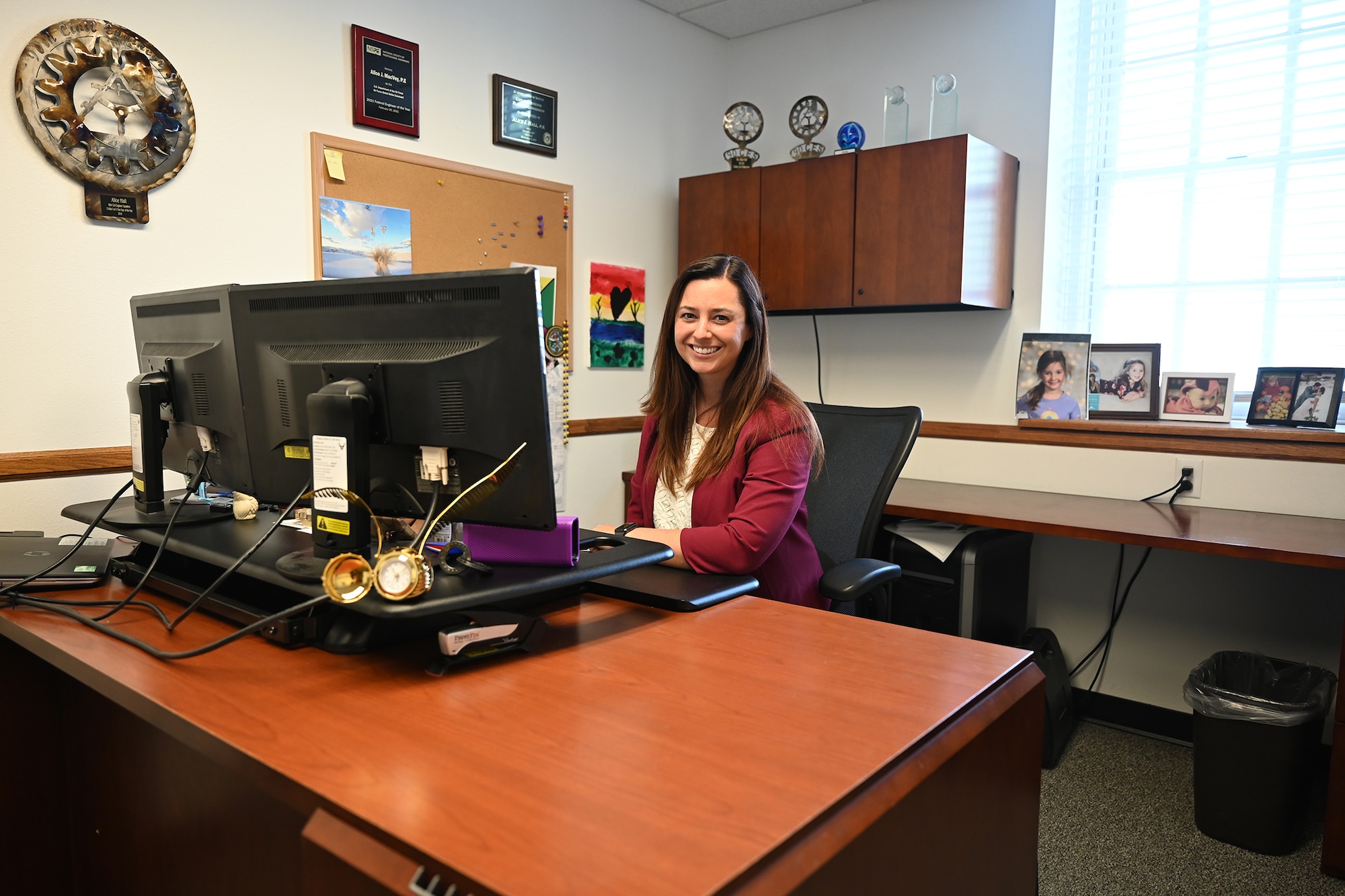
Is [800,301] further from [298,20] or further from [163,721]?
[163,721]

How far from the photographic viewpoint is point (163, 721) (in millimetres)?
995

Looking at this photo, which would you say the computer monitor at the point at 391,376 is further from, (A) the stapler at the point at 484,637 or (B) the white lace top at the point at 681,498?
(B) the white lace top at the point at 681,498

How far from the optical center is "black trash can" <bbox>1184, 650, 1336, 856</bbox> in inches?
83.5

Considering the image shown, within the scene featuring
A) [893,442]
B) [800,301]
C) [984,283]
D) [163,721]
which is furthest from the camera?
[800,301]

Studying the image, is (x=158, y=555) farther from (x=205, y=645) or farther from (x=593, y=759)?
(x=593, y=759)

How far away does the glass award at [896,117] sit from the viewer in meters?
3.19

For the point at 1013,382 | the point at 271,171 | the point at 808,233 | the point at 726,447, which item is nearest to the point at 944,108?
the point at 808,233

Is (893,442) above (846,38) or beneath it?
beneath

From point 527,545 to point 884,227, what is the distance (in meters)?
2.16

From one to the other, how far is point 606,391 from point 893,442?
1.55m

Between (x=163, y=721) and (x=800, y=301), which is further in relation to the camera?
(x=800, y=301)

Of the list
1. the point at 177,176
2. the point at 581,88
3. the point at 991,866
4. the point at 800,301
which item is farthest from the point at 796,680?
the point at 581,88

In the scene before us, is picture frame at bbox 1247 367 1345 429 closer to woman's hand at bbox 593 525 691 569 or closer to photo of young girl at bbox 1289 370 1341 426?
photo of young girl at bbox 1289 370 1341 426

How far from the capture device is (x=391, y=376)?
1.23 meters
